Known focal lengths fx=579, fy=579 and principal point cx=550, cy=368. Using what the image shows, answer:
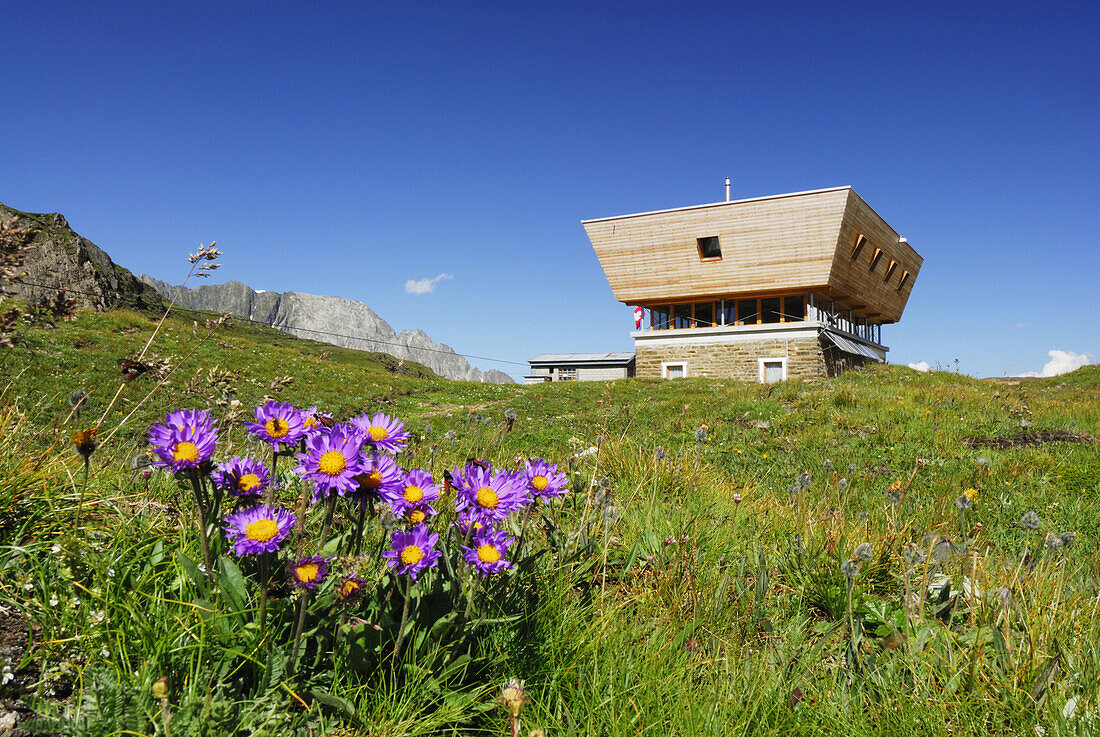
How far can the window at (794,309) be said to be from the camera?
30.9m

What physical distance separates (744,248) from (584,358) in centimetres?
2614

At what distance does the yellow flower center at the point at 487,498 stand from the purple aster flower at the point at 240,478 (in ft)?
2.48

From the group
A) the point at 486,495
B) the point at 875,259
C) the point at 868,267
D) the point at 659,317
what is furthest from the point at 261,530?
the point at 875,259

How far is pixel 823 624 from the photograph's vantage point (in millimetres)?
3039

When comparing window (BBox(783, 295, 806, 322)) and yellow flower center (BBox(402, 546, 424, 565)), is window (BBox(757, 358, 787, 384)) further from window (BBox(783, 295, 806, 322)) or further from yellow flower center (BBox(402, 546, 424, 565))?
yellow flower center (BBox(402, 546, 424, 565))

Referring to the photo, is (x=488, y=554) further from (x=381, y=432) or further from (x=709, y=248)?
(x=709, y=248)

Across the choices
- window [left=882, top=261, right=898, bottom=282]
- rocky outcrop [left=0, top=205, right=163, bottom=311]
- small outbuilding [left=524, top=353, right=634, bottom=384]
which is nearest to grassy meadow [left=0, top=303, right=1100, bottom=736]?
rocky outcrop [left=0, top=205, right=163, bottom=311]

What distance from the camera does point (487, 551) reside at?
1870mm

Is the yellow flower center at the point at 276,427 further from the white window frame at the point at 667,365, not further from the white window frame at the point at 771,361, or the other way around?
the white window frame at the point at 667,365

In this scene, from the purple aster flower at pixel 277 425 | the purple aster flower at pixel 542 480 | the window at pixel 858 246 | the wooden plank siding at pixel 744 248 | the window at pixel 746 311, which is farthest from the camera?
the window at pixel 746 311

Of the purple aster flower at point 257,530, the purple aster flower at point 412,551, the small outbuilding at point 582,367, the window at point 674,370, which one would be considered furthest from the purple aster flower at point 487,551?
the small outbuilding at point 582,367

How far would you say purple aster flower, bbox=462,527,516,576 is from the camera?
1832 mm

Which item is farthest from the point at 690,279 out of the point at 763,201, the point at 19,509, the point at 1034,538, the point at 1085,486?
the point at 19,509

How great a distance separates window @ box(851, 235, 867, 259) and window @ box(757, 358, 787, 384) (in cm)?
687
